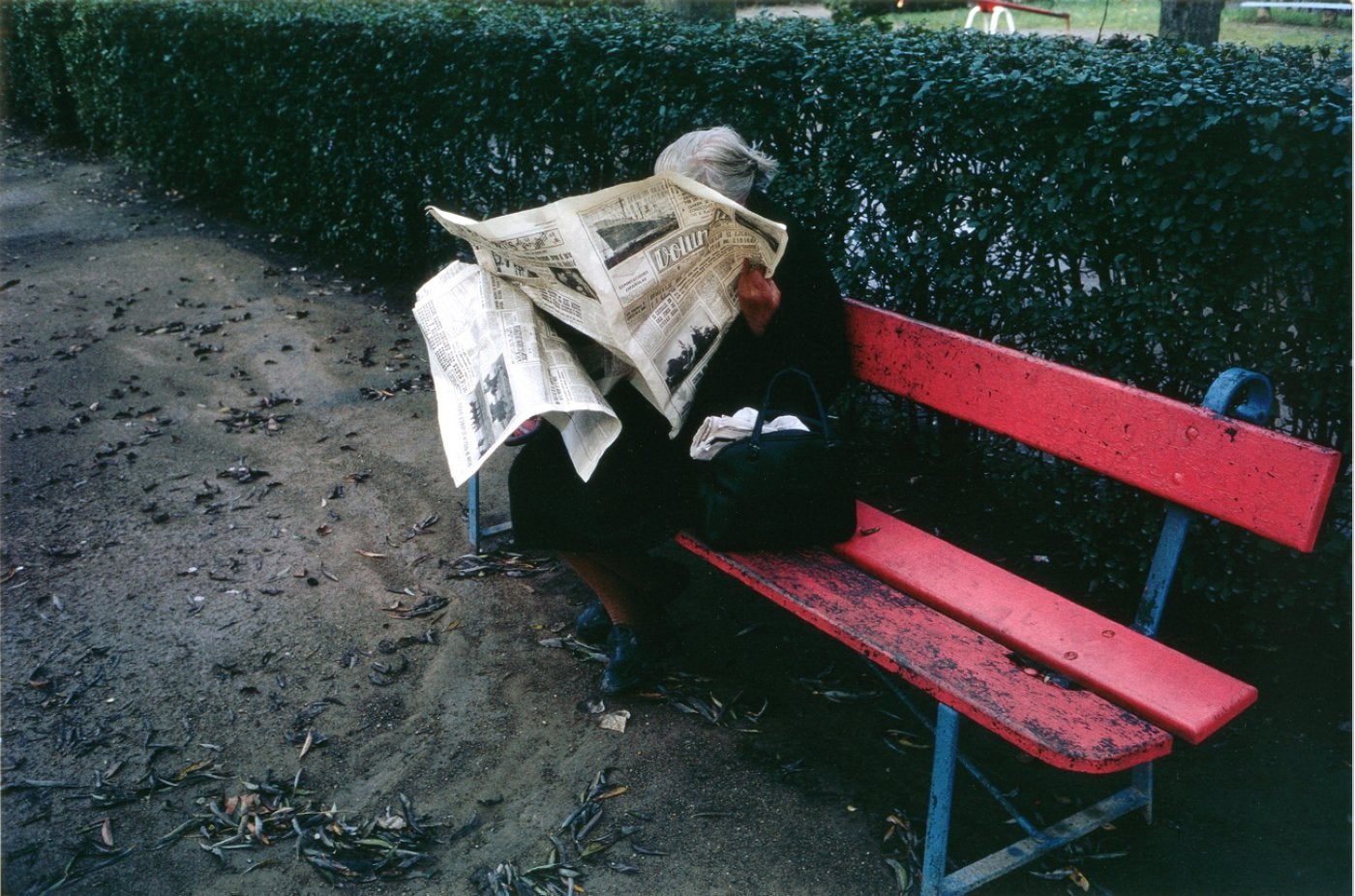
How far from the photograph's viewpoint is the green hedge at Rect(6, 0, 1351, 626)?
8.42ft

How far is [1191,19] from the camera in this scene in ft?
19.9

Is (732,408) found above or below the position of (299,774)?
above

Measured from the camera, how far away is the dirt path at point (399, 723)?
8.66 feet

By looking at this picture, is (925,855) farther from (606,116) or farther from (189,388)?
(189,388)

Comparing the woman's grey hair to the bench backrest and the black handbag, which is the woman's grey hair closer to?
the bench backrest

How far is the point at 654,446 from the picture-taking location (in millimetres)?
3074

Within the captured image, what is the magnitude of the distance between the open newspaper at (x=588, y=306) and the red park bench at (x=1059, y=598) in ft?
1.70

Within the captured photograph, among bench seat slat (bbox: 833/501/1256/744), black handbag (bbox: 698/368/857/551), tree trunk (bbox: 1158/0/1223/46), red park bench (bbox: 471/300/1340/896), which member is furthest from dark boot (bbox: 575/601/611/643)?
tree trunk (bbox: 1158/0/1223/46)

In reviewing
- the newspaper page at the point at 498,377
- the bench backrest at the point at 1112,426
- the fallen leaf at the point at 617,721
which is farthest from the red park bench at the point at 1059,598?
the fallen leaf at the point at 617,721

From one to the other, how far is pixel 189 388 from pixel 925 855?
4.74 m

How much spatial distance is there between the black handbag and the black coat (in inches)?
9.8

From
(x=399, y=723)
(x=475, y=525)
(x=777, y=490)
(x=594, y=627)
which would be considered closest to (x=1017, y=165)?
(x=777, y=490)

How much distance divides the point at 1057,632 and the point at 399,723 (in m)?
1.92


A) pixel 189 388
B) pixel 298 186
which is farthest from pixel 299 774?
pixel 298 186
